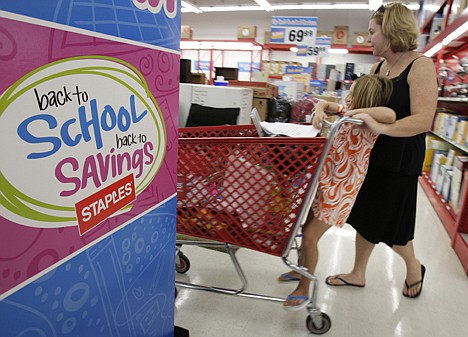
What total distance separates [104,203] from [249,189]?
84cm

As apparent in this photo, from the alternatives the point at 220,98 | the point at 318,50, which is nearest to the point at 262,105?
the point at 220,98

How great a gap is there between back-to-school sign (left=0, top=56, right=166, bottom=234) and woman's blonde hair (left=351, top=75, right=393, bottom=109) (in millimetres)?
1086

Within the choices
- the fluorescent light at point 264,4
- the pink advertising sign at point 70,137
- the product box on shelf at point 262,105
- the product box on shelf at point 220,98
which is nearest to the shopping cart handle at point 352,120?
the pink advertising sign at point 70,137

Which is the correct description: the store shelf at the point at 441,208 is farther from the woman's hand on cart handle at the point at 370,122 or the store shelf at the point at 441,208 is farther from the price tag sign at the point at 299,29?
the price tag sign at the point at 299,29

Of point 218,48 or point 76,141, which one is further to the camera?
point 218,48

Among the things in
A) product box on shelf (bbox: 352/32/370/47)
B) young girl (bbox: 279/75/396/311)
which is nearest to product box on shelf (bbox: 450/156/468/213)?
young girl (bbox: 279/75/396/311)

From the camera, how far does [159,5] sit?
0.88 m

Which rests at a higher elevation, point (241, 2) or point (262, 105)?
point (241, 2)

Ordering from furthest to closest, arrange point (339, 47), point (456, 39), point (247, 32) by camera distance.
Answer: point (247, 32), point (339, 47), point (456, 39)

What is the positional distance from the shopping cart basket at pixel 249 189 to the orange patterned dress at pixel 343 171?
111 mm

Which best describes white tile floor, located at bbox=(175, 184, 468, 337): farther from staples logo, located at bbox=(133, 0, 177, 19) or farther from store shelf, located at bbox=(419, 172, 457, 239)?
staples logo, located at bbox=(133, 0, 177, 19)

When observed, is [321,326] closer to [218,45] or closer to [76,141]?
[76,141]

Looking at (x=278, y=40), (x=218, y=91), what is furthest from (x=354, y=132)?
(x=278, y=40)

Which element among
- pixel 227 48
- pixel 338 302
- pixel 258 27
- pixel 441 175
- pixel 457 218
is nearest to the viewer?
pixel 338 302
